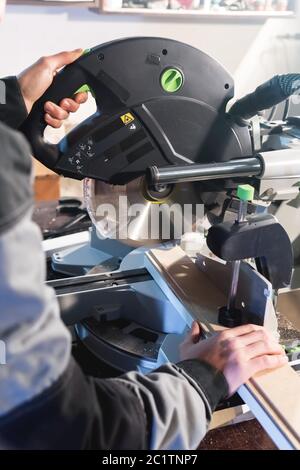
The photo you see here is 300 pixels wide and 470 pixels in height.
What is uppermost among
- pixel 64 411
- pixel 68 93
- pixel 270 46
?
pixel 270 46

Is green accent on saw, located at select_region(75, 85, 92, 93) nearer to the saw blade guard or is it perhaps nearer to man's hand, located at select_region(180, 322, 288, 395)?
the saw blade guard

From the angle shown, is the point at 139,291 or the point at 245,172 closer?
the point at 245,172

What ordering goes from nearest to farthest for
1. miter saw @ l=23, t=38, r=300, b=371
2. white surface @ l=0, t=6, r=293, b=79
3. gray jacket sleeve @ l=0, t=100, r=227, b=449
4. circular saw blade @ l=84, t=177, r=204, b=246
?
gray jacket sleeve @ l=0, t=100, r=227, b=449 < miter saw @ l=23, t=38, r=300, b=371 < circular saw blade @ l=84, t=177, r=204, b=246 < white surface @ l=0, t=6, r=293, b=79

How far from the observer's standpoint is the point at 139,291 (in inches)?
35.0

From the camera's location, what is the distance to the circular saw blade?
0.88 m

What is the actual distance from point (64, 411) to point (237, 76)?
2.80 meters

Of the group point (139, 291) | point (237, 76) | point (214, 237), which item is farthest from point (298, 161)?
point (237, 76)

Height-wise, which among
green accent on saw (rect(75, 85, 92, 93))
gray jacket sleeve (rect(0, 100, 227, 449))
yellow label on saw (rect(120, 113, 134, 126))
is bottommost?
gray jacket sleeve (rect(0, 100, 227, 449))

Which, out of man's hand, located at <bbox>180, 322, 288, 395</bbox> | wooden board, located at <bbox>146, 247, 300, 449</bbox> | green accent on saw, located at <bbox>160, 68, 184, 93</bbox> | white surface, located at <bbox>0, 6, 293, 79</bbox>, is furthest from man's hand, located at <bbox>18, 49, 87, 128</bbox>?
white surface, located at <bbox>0, 6, 293, 79</bbox>

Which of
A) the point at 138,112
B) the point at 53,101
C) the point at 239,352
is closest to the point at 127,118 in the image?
the point at 138,112

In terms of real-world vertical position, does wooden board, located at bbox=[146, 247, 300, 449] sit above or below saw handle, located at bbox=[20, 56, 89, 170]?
below

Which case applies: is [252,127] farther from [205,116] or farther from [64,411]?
[64,411]

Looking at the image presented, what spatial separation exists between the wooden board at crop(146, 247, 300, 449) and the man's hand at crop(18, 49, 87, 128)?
1.09 feet

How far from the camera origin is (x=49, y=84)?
2.91 feet
